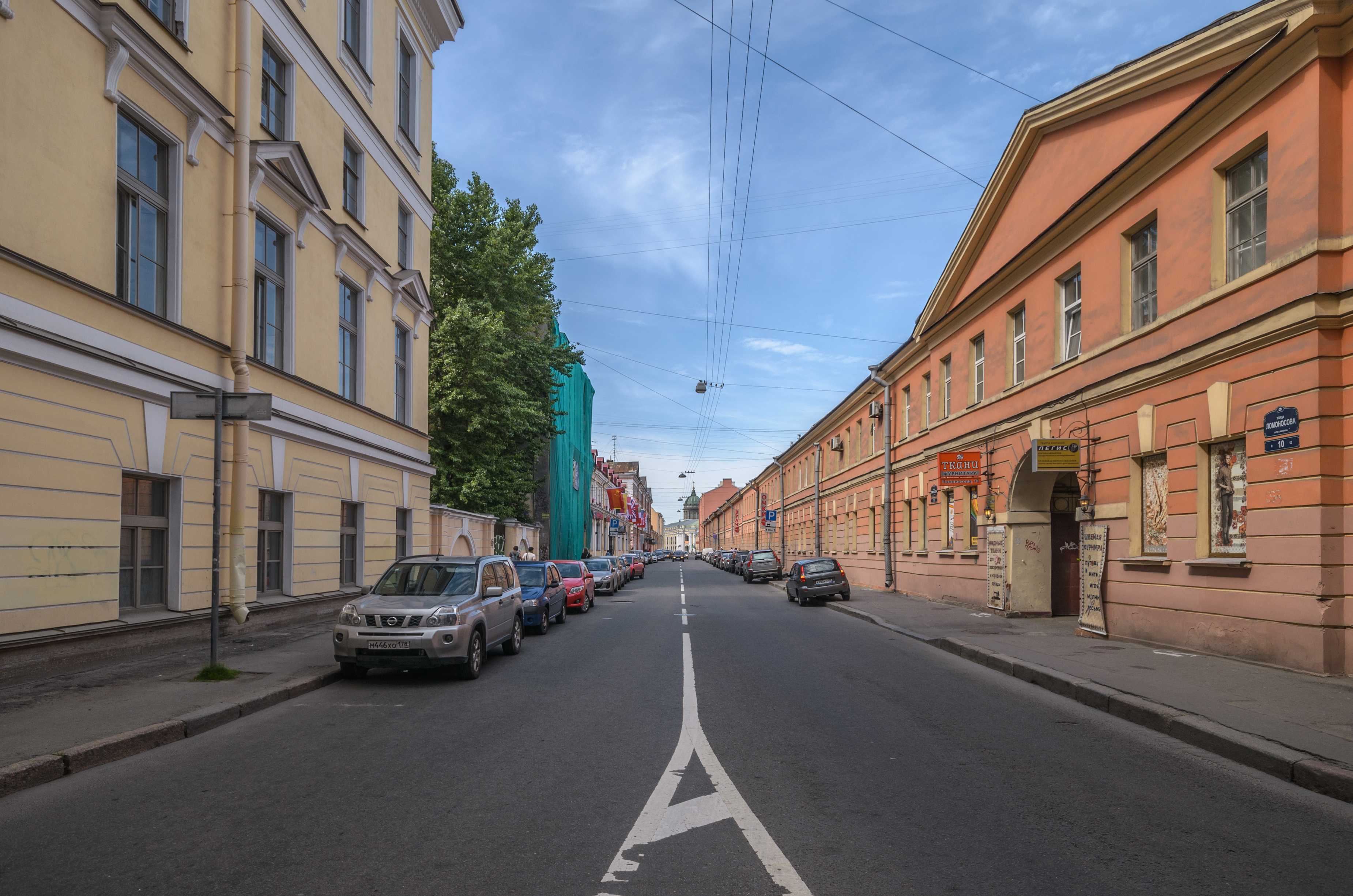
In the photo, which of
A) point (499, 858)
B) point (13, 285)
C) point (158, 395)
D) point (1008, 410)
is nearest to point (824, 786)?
point (499, 858)

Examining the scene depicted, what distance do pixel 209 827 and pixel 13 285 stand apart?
7204 millimetres

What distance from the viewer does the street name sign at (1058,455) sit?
15742 millimetres

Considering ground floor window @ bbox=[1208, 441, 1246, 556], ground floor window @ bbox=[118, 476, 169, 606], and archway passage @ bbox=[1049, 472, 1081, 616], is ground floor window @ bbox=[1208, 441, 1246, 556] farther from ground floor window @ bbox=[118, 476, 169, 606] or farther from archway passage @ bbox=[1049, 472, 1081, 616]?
ground floor window @ bbox=[118, 476, 169, 606]

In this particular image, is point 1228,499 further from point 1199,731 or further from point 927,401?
point 927,401

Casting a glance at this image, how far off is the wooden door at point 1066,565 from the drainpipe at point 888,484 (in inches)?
422

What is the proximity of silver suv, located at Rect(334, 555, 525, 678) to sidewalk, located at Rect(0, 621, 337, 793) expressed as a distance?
23.7 inches

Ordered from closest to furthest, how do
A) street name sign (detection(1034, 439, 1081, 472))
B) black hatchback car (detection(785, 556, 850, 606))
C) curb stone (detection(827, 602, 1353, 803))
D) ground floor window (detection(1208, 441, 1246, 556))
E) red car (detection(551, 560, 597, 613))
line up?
curb stone (detection(827, 602, 1353, 803)) < ground floor window (detection(1208, 441, 1246, 556)) < street name sign (detection(1034, 439, 1081, 472)) < red car (detection(551, 560, 597, 613)) < black hatchback car (detection(785, 556, 850, 606))

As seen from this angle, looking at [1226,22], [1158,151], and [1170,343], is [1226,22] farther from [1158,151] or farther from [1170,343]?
[1170,343]

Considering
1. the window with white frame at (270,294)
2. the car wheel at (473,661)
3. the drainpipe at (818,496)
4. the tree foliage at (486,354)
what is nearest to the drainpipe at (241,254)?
the window with white frame at (270,294)

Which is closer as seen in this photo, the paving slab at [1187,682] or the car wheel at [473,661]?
the paving slab at [1187,682]

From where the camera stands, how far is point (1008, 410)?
20047 millimetres

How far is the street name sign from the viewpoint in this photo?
1574 centimetres

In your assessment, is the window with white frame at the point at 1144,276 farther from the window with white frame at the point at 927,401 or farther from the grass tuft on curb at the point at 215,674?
the grass tuft on curb at the point at 215,674

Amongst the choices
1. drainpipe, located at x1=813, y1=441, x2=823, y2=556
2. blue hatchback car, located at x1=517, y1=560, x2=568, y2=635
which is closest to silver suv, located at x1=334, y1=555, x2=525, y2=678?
blue hatchback car, located at x1=517, y1=560, x2=568, y2=635
